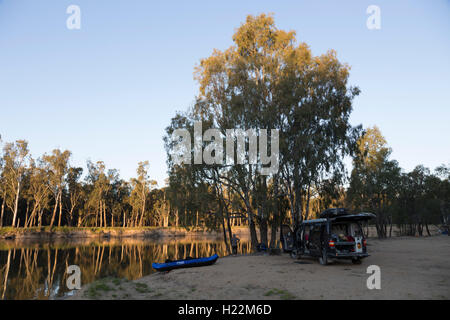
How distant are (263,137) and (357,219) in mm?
7851

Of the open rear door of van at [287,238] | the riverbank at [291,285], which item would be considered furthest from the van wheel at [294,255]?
the riverbank at [291,285]

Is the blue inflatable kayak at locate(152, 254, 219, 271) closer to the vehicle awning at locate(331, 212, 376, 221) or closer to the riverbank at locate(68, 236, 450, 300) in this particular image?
the riverbank at locate(68, 236, 450, 300)

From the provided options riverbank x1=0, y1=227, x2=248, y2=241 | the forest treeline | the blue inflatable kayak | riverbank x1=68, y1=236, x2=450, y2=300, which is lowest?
riverbank x1=0, y1=227, x2=248, y2=241

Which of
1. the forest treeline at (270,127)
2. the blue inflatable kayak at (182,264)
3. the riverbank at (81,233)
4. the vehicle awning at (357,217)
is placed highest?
the forest treeline at (270,127)

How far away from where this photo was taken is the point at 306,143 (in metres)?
20.0

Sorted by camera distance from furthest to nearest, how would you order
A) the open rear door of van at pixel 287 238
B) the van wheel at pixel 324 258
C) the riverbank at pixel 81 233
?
the riverbank at pixel 81 233 < the open rear door of van at pixel 287 238 < the van wheel at pixel 324 258

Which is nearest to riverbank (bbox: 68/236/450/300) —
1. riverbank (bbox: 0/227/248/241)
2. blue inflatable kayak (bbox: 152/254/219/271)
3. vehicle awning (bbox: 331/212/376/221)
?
blue inflatable kayak (bbox: 152/254/219/271)

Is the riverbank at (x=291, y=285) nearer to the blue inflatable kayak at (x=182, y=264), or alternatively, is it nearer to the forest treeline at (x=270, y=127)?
the blue inflatable kayak at (x=182, y=264)

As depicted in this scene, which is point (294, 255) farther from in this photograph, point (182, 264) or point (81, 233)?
point (81, 233)

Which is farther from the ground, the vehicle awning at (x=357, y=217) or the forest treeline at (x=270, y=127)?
the forest treeline at (x=270, y=127)

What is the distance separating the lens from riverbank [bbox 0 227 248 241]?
49.7 metres

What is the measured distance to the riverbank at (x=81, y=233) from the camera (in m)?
49.7
